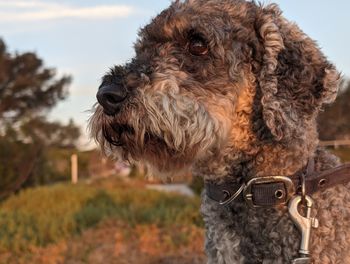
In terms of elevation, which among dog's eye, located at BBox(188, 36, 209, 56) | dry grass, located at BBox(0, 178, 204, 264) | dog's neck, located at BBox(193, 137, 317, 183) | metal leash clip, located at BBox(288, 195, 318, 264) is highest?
dog's eye, located at BBox(188, 36, 209, 56)

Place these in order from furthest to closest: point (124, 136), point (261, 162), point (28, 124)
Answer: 1. point (28, 124)
2. point (261, 162)
3. point (124, 136)

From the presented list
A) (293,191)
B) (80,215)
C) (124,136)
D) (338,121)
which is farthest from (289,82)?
(338,121)

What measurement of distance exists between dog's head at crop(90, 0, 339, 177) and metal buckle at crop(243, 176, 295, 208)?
0.17m

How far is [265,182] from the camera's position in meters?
3.37

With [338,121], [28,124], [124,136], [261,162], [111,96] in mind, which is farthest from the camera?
[338,121]

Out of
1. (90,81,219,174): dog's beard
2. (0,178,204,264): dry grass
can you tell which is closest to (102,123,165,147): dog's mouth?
(90,81,219,174): dog's beard

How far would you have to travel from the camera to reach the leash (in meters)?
3.25

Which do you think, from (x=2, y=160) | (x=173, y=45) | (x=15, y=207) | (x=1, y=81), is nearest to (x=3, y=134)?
(x=2, y=160)

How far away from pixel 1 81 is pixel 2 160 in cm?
763

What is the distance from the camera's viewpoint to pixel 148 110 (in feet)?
10.6

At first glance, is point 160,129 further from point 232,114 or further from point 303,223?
point 303,223

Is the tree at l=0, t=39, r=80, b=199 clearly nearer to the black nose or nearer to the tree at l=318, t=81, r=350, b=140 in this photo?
the tree at l=318, t=81, r=350, b=140

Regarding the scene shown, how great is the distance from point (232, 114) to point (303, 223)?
0.68m

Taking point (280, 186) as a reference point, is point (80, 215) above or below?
below
